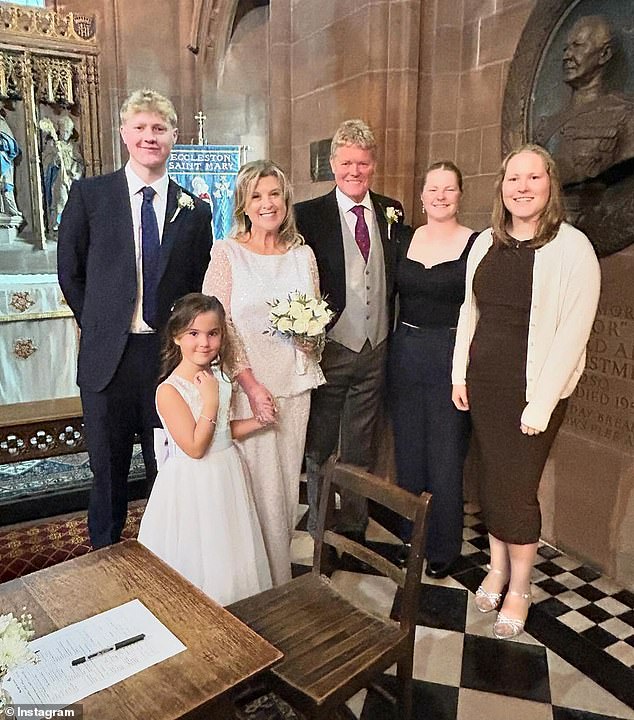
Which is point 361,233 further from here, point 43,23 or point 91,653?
point 43,23

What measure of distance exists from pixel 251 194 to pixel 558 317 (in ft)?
3.48

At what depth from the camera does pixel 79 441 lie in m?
3.36

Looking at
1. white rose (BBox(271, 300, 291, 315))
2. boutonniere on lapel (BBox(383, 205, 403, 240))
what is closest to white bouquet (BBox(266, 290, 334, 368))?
white rose (BBox(271, 300, 291, 315))

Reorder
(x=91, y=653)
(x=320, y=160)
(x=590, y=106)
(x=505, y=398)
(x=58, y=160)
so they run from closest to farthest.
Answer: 1. (x=91, y=653)
2. (x=505, y=398)
3. (x=590, y=106)
4. (x=320, y=160)
5. (x=58, y=160)

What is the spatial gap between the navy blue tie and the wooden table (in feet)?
3.19

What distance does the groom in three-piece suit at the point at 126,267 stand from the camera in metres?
2.29

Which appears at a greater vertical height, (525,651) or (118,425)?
(118,425)

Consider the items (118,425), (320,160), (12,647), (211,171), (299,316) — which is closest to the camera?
(12,647)

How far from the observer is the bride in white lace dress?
2238 millimetres

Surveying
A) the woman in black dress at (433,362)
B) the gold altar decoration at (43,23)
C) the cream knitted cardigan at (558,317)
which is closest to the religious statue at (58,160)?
the gold altar decoration at (43,23)

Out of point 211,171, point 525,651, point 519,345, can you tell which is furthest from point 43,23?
point 525,651

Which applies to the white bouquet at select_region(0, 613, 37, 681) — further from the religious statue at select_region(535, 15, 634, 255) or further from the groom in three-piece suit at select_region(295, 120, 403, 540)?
the religious statue at select_region(535, 15, 634, 255)

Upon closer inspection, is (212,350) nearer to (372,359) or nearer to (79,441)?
(372,359)

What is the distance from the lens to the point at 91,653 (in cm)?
117
